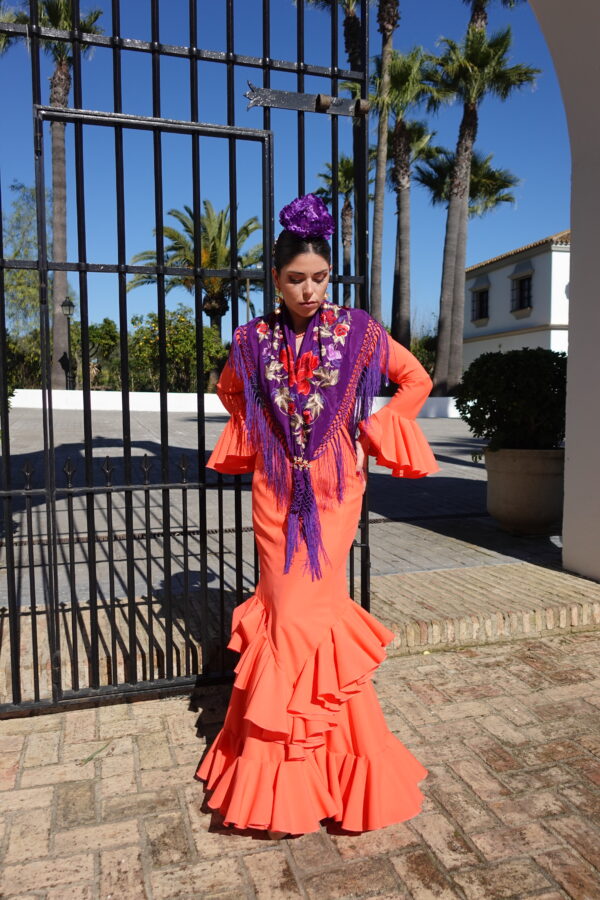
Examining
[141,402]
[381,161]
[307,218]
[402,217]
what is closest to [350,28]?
[381,161]

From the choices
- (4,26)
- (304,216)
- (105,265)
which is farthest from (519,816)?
(4,26)

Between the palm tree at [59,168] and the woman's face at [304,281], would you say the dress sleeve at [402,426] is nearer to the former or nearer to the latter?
the woman's face at [304,281]

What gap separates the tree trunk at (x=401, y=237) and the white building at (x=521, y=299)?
6.52m

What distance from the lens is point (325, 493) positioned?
2385 millimetres

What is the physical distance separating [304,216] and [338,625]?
1374mm

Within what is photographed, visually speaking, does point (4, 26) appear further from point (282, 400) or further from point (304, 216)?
point (282, 400)

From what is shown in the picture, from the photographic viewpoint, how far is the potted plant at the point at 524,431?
222 inches

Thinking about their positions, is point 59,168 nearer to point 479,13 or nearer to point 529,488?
point 479,13

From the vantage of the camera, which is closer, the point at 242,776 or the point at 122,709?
the point at 242,776

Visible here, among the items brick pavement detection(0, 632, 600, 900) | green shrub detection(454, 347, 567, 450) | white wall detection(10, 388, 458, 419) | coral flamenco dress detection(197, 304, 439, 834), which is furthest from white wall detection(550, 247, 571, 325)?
coral flamenco dress detection(197, 304, 439, 834)

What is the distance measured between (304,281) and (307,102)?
1.28m

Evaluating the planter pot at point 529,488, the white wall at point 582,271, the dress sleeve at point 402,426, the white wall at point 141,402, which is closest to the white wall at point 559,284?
the white wall at point 141,402

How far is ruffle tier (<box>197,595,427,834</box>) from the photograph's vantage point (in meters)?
2.24

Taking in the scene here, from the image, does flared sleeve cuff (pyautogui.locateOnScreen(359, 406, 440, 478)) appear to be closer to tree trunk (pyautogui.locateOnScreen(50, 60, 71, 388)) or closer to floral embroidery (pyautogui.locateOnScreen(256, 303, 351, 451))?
floral embroidery (pyautogui.locateOnScreen(256, 303, 351, 451))
